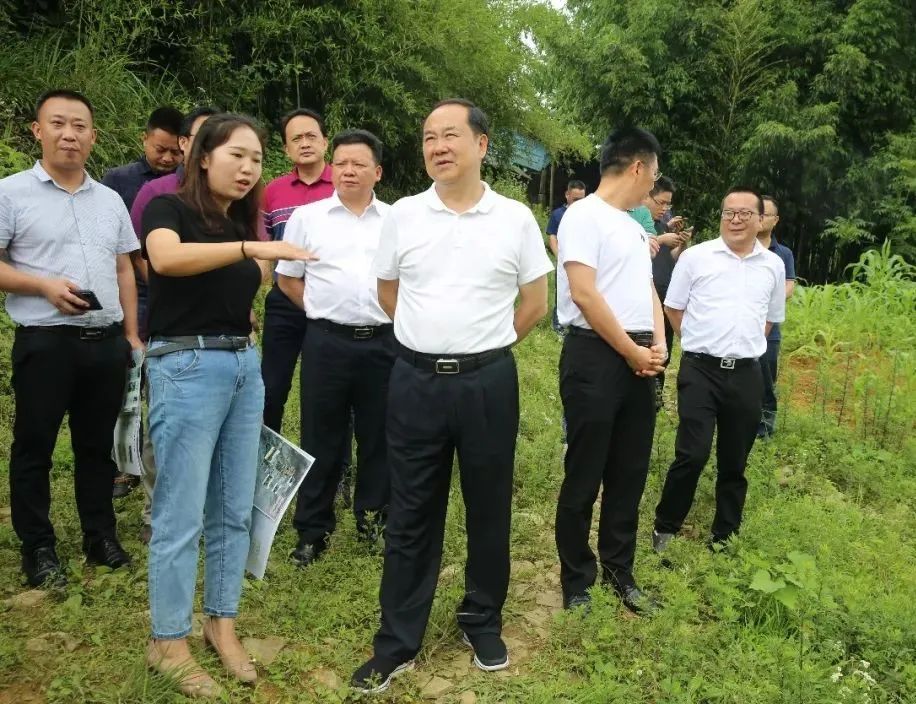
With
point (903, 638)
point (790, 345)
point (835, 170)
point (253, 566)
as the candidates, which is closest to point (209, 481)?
point (253, 566)

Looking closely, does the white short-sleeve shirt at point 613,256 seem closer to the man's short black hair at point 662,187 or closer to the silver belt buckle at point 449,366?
the silver belt buckle at point 449,366

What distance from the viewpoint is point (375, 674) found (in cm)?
291

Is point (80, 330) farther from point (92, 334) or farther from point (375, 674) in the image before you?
point (375, 674)

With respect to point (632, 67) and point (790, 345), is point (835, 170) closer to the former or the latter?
point (632, 67)

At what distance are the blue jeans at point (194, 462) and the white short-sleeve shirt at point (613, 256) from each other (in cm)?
138

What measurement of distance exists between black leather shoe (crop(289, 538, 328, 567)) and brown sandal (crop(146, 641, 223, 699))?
103cm

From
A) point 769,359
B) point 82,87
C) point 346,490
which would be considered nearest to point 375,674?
point 346,490

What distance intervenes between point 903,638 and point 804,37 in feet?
46.0

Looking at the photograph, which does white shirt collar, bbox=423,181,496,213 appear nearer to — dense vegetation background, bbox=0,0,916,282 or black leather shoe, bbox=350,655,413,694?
black leather shoe, bbox=350,655,413,694

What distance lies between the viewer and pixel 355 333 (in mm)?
3842

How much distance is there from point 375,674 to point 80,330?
6.16 feet

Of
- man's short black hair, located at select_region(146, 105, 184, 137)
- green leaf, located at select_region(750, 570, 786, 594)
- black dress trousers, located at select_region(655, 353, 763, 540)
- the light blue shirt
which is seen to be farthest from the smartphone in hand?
green leaf, located at select_region(750, 570, 786, 594)

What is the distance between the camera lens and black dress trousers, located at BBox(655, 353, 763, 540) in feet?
13.5

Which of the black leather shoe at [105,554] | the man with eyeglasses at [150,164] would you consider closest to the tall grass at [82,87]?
the man with eyeglasses at [150,164]
